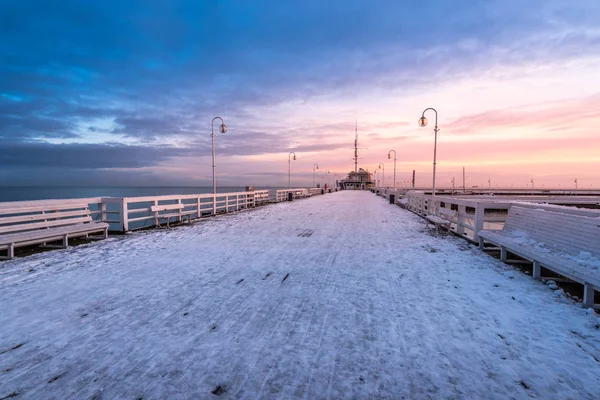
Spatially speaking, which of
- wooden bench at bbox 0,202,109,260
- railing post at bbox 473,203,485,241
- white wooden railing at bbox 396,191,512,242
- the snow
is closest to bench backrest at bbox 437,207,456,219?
white wooden railing at bbox 396,191,512,242

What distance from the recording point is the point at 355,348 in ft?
11.5

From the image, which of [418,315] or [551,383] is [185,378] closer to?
[418,315]

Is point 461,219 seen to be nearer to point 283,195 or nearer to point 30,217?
point 30,217

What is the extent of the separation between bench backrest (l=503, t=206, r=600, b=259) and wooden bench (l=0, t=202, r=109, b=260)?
37.9 ft

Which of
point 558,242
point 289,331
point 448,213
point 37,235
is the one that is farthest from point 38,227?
point 448,213

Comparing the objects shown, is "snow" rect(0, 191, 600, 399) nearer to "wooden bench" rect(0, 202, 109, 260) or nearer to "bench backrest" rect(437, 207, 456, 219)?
"wooden bench" rect(0, 202, 109, 260)

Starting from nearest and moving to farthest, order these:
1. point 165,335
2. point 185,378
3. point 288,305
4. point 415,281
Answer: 1. point 185,378
2. point 165,335
3. point 288,305
4. point 415,281

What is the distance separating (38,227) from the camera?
8648 mm

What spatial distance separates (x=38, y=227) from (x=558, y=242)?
40.7 ft

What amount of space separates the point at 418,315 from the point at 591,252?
3159mm

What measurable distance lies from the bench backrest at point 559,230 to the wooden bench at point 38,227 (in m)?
11.5

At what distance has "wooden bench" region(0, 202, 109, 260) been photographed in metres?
7.58

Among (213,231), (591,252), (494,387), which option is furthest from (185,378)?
(213,231)

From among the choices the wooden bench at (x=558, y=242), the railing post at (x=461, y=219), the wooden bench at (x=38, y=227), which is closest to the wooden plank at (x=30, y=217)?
the wooden bench at (x=38, y=227)
